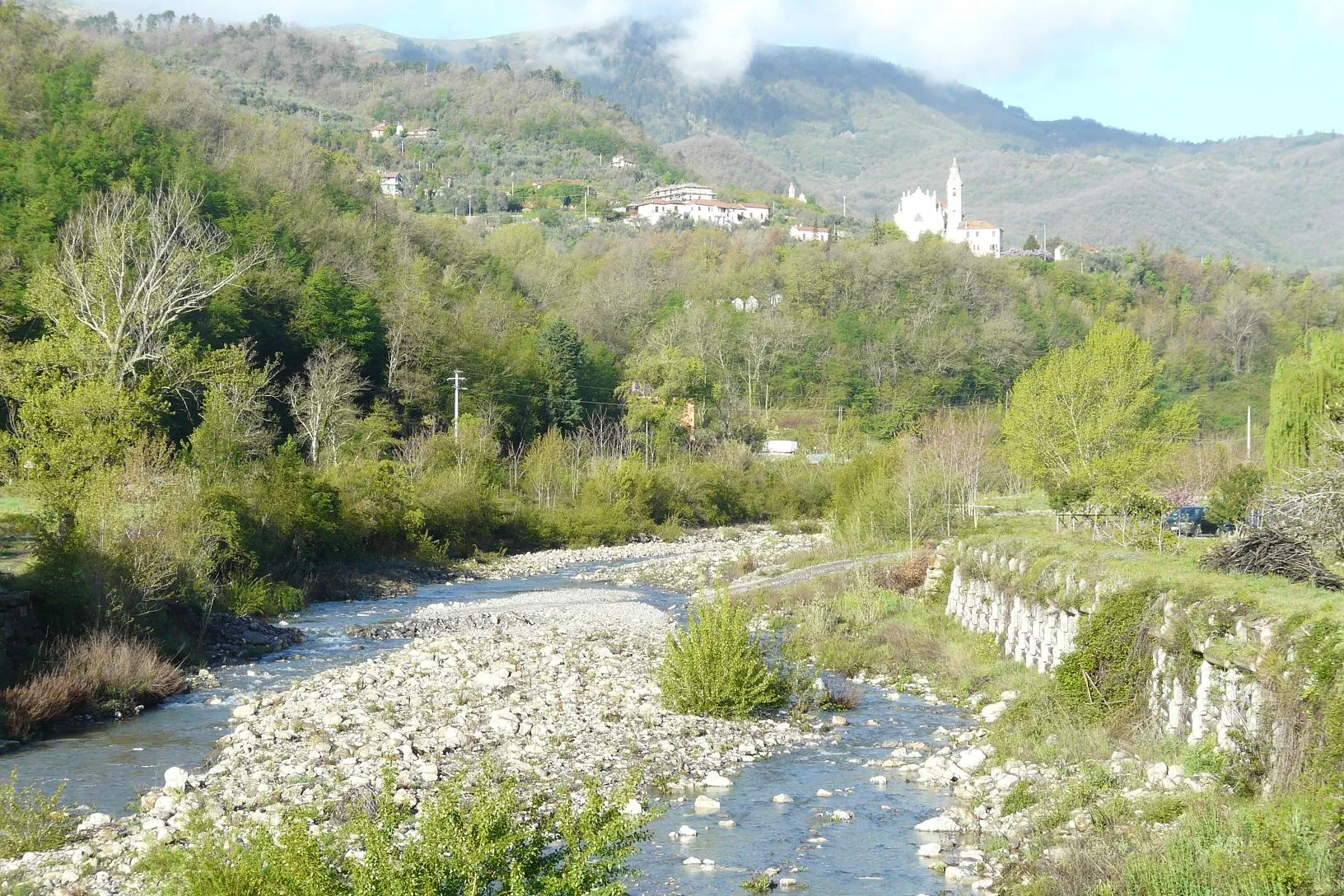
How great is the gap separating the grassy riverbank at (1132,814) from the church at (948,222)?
15747cm

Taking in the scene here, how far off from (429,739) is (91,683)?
6100 mm

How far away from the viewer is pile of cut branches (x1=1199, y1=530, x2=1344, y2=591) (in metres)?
15.3

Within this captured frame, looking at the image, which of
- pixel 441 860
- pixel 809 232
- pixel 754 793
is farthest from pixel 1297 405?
pixel 809 232

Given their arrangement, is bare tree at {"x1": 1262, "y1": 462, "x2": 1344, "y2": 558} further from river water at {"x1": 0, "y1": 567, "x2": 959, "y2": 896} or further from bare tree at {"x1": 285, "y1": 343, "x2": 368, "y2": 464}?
bare tree at {"x1": 285, "y1": 343, "x2": 368, "y2": 464}

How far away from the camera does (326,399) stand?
5103cm

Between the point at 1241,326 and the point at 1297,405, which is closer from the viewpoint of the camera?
the point at 1297,405

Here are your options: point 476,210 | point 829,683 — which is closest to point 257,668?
point 829,683

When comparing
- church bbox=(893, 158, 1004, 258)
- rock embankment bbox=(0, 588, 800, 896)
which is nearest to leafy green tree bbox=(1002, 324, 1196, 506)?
rock embankment bbox=(0, 588, 800, 896)

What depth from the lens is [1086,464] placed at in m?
34.8

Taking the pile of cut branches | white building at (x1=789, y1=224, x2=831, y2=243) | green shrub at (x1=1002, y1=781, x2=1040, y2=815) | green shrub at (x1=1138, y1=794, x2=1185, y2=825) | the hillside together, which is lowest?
green shrub at (x1=1002, y1=781, x2=1040, y2=815)

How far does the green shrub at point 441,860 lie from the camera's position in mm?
7516

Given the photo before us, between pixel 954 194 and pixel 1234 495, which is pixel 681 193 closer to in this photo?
pixel 954 194

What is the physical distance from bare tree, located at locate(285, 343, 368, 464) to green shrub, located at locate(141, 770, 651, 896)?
40.2 metres

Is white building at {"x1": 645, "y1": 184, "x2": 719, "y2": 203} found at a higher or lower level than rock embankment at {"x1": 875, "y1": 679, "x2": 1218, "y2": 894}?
A: higher
